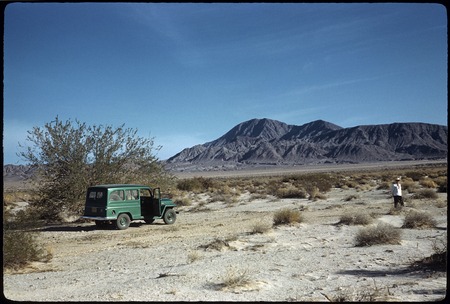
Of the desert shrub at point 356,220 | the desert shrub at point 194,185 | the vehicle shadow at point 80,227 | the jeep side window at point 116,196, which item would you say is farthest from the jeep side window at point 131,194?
the desert shrub at point 194,185

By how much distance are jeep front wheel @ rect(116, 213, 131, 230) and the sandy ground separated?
0.96ft

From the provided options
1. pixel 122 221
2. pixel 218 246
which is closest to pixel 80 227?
pixel 122 221

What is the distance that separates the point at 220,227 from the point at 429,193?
670 inches

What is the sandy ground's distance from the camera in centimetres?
717

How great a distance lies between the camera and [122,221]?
16.7 m

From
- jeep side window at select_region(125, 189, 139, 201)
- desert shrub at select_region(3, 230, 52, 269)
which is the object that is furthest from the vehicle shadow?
desert shrub at select_region(3, 230, 52, 269)

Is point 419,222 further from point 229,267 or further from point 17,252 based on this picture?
point 17,252

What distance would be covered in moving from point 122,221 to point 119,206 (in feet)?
2.26

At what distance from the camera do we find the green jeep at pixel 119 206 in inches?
637

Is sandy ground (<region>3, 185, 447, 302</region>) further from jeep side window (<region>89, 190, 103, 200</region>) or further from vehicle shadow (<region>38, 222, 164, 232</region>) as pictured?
jeep side window (<region>89, 190, 103, 200</region>)

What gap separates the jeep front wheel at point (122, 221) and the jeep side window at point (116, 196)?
2.41 ft

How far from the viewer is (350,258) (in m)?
10.3

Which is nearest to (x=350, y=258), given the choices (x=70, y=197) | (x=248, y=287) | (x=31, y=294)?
(x=248, y=287)

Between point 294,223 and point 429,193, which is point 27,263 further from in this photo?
point 429,193
